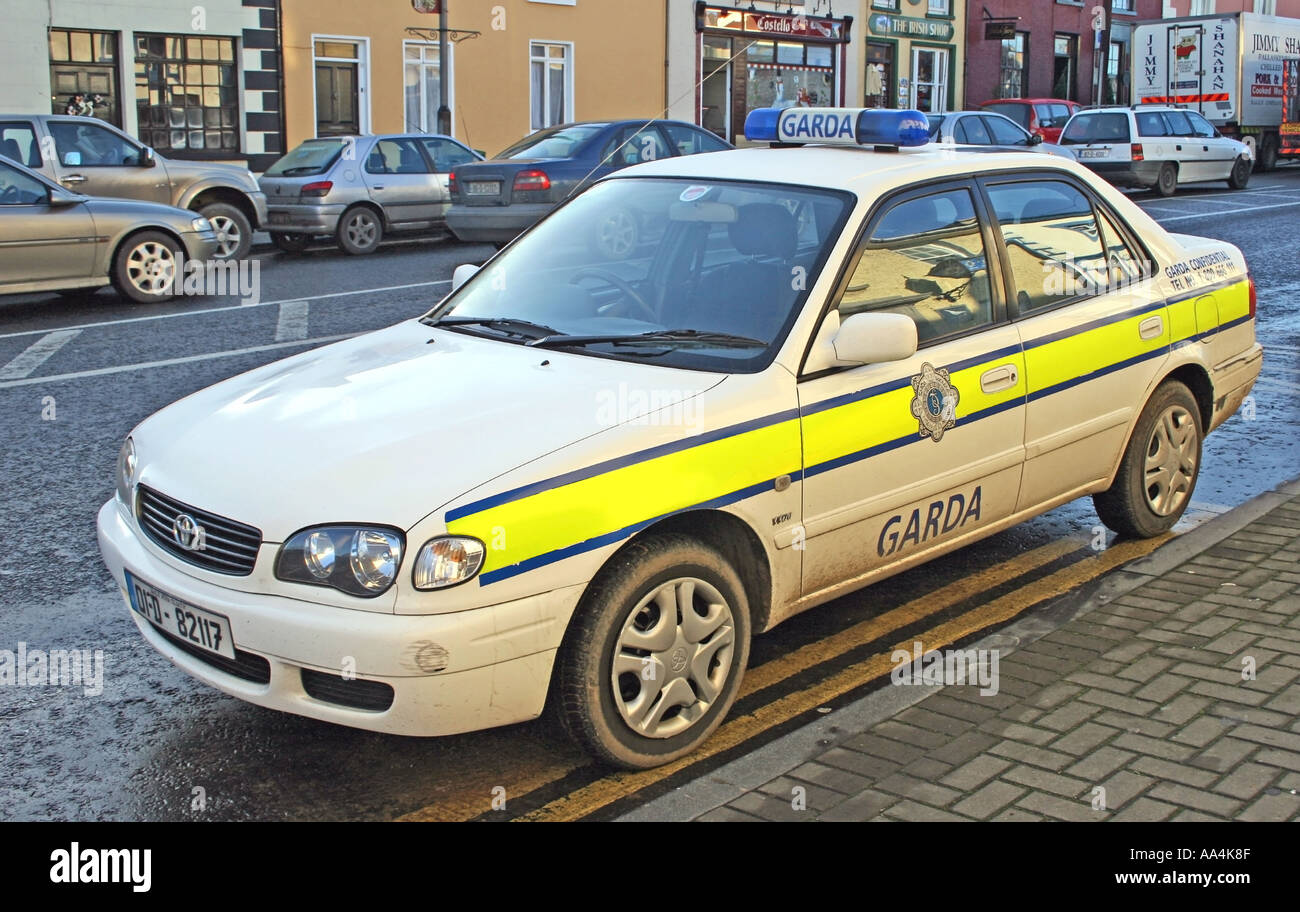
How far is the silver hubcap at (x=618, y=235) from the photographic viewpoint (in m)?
5.11

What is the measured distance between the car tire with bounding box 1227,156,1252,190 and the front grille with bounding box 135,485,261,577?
28.2m

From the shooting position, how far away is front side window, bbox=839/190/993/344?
476 centimetres

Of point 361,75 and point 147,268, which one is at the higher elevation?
point 361,75

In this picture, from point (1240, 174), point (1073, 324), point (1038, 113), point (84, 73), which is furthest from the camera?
point (1038, 113)

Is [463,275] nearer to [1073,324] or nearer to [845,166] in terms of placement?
[845,166]

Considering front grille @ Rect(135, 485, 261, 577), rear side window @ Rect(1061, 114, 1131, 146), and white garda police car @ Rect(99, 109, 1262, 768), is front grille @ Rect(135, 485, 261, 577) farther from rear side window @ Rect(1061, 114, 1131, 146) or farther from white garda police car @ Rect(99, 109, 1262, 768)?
rear side window @ Rect(1061, 114, 1131, 146)

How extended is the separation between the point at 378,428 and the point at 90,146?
44.4 ft

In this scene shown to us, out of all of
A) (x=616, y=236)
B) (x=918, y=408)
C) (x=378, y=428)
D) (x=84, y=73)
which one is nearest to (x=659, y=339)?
(x=616, y=236)

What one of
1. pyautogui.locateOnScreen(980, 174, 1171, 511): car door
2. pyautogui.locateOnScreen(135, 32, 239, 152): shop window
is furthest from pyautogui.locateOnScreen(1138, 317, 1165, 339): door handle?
pyautogui.locateOnScreen(135, 32, 239, 152): shop window

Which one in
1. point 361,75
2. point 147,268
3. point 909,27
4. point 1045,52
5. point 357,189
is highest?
point 909,27

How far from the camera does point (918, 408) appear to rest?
15.5ft

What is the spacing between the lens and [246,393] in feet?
15.0
